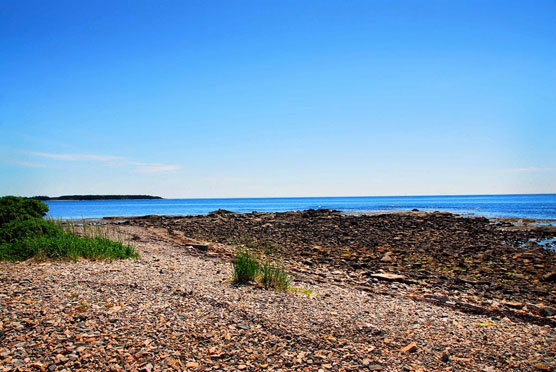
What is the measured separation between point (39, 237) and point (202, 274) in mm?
6264

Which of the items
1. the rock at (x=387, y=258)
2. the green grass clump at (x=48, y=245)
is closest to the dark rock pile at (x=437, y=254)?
the rock at (x=387, y=258)

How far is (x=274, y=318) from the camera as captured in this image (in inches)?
258

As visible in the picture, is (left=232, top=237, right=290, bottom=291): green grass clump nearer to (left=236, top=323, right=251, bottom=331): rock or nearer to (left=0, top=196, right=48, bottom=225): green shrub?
(left=236, top=323, right=251, bottom=331): rock

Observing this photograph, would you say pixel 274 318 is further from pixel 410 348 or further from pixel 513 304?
pixel 513 304

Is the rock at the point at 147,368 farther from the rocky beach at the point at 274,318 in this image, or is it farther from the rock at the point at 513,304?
the rock at the point at 513,304

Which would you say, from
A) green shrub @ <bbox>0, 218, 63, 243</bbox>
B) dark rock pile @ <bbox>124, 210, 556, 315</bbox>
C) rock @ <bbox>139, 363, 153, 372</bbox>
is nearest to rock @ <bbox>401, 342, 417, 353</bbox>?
rock @ <bbox>139, 363, 153, 372</bbox>

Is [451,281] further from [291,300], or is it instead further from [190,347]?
[190,347]

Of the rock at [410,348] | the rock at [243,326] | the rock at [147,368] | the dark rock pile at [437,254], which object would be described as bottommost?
the dark rock pile at [437,254]

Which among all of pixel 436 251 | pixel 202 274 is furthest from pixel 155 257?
pixel 436 251

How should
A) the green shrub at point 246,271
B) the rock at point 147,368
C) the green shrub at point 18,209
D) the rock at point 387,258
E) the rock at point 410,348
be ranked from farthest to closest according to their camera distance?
the green shrub at point 18,209 < the rock at point 387,258 < the green shrub at point 246,271 < the rock at point 410,348 < the rock at point 147,368

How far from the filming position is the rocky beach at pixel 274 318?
16.7 feet

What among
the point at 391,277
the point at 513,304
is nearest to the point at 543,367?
the point at 513,304

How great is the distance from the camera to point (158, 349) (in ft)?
17.1

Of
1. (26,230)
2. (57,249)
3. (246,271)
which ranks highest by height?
(26,230)
